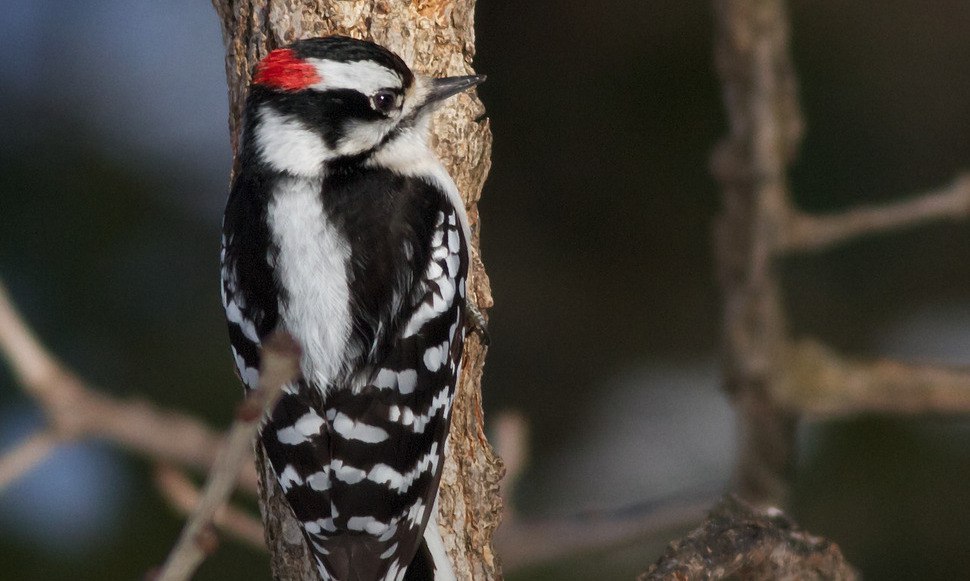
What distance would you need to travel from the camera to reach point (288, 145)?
2625 millimetres

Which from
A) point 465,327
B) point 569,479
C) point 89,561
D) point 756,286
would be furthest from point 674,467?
point 465,327

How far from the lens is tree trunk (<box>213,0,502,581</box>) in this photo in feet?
7.84

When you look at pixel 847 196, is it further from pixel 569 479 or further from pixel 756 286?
pixel 569 479

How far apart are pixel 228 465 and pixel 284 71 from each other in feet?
5.26

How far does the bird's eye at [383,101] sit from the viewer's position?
8.44 ft

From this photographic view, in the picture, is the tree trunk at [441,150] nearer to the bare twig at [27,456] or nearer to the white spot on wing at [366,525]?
the white spot on wing at [366,525]

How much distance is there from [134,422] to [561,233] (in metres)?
2.66

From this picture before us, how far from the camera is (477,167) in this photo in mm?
2584

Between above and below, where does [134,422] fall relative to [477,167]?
below

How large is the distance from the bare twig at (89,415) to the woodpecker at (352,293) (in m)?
0.35

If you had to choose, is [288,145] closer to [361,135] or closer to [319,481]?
[361,135]

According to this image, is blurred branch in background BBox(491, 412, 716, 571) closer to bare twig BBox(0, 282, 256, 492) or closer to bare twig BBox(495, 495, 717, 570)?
bare twig BBox(495, 495, 717, 570)

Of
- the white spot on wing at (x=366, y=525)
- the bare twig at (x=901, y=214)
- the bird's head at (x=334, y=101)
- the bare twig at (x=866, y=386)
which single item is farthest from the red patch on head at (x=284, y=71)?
the bare twig at (x=866, y=386)

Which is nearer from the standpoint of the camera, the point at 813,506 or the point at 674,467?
the point at 813,506
